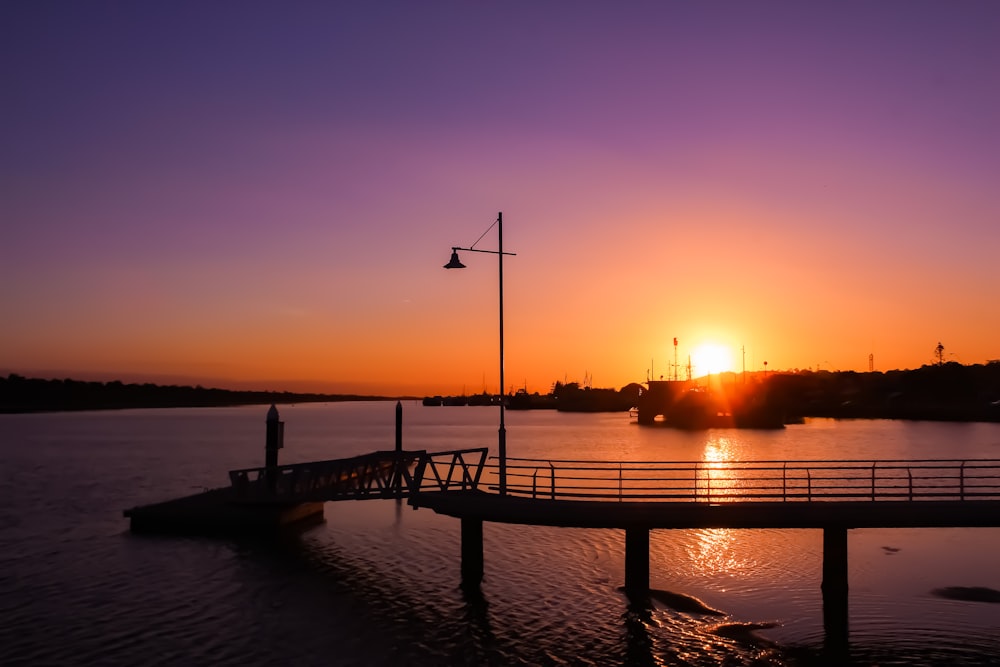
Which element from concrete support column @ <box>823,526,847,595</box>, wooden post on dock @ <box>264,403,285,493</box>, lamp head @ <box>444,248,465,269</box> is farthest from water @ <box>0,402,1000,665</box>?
lamp head @ <box>444,248,465,269</box>

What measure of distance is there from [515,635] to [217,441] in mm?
129686

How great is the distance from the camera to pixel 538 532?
133 ft

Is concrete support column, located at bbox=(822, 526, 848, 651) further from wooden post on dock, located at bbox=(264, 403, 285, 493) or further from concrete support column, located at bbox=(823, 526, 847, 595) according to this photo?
wooden post on dock, located at bbox=(264, 403, 285, 493)

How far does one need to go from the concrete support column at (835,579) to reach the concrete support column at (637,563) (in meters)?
5.60

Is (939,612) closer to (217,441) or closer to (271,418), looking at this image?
(271,418)

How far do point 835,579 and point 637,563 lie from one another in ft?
20.5

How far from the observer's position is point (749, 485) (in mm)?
63469

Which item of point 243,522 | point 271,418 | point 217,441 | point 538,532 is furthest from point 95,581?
point 217,441

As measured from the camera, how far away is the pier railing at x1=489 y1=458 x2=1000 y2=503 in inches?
974

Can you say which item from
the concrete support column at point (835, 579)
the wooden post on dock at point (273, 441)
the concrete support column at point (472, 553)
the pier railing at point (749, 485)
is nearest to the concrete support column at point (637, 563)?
the pier railing at point (749, 485)

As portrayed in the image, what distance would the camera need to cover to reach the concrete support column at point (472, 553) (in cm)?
2880

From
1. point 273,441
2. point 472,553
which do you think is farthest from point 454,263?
point 273,441

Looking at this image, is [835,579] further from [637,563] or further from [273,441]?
[273,441]

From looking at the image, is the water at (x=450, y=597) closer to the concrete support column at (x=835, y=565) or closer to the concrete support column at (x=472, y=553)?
the concrete support column at (x=472, y=553)
